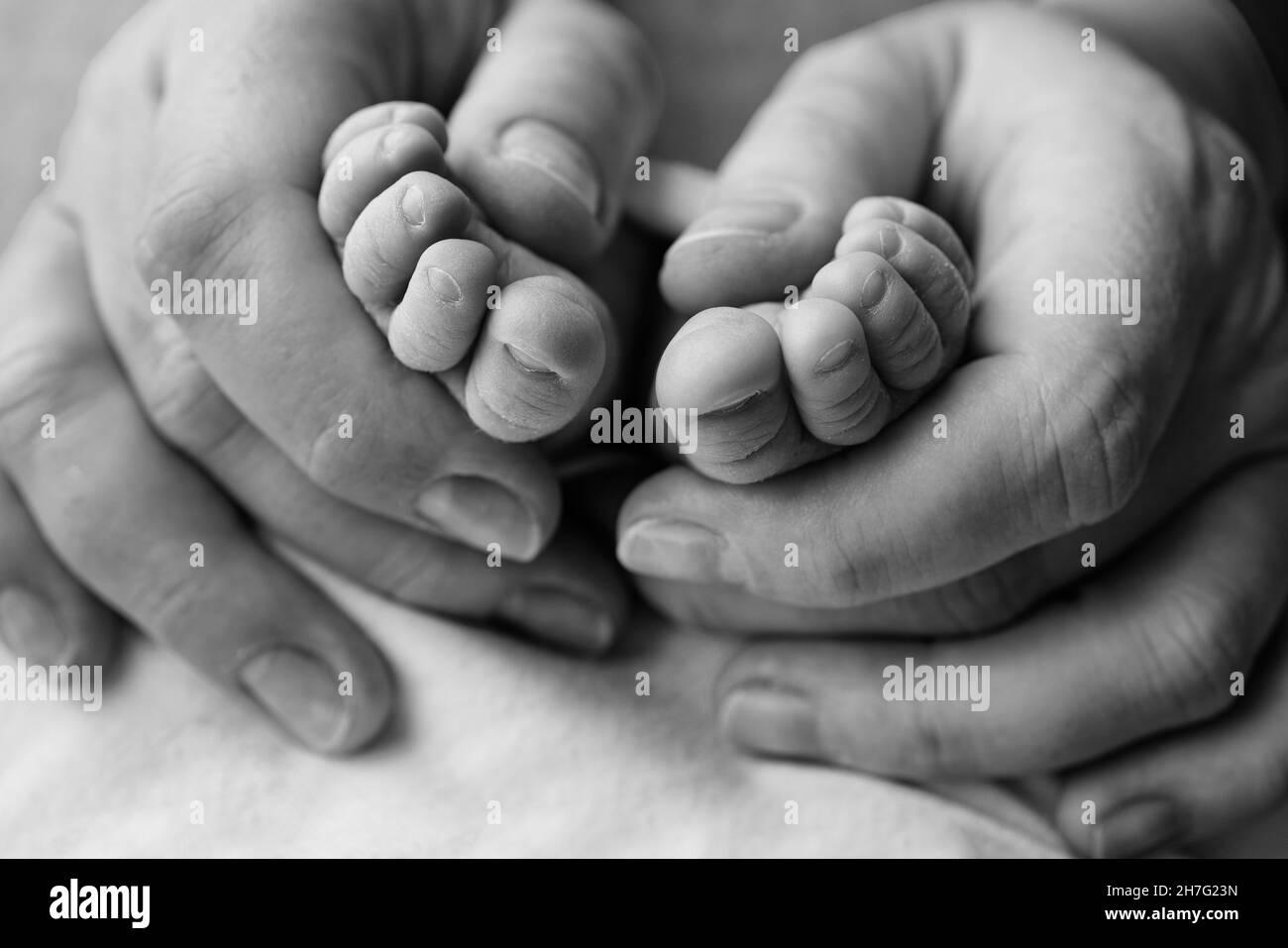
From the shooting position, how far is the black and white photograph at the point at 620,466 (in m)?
0.68

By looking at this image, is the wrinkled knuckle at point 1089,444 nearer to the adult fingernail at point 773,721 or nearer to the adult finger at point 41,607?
the adult fingernail at point 773,721

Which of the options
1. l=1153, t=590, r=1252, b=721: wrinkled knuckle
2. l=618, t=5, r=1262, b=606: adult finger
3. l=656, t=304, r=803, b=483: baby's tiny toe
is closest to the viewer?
l=656, t=304, r=803, b=483: baby's tiny toe

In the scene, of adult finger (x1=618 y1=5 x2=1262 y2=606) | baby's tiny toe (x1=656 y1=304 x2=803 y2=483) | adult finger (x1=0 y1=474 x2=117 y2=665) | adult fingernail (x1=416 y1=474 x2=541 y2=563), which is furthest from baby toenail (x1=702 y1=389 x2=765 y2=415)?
adult finger (x1=0 y1=474 x2=117 y2=665)

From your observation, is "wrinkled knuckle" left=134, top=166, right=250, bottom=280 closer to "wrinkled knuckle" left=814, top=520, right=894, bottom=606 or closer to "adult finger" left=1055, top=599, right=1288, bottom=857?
"wrinkled knuckle" left=814, top=520, right=894, bottom=606

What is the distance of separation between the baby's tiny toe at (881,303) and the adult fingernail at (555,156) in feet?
0.71

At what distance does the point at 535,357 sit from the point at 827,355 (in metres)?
0.16

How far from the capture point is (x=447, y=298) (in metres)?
0.60

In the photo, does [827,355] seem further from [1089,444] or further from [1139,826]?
[1139,826]

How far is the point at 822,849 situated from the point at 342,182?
55 centimetres

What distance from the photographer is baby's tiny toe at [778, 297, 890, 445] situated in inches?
22.8

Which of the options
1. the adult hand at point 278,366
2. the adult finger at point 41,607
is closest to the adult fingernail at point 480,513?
the adult hand at point 278,366

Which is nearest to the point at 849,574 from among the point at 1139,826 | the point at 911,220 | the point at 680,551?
the point at 680,551

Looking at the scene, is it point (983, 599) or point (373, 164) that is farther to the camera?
point (983, 599)
